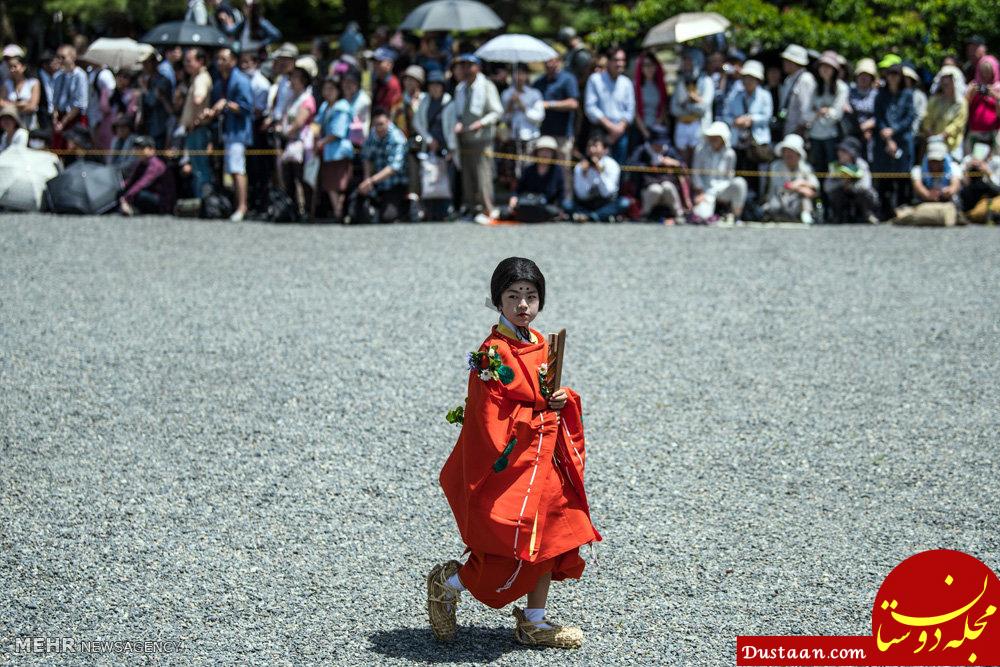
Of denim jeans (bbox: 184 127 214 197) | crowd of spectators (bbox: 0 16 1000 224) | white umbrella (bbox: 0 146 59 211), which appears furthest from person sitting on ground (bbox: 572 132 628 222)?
white umbrella (bbox: 0 146 59 211)

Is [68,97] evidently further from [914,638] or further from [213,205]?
[914,638]

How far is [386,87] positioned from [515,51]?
4.31ft

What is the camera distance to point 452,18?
12633 mm

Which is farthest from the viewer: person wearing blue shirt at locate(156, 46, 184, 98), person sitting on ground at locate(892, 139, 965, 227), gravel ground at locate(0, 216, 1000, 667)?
person wearing blue shirt at locate(156, 46, 184, 98)

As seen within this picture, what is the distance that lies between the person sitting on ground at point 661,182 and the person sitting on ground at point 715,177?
0.15 metres

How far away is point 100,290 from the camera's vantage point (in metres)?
9.31

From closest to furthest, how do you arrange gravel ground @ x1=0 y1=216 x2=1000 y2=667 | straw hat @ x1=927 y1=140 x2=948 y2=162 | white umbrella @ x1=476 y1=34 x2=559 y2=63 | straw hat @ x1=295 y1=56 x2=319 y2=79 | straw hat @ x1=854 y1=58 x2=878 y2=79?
gravel ground @ x1=0 y1=216 x2=1000 y2=667 < straw hat @ x1=927 y1=140 x2=948 y2=162 < straw hat @ x1=854 y1=58 x2=878 y2=79 < white umbrella @ x1=476 y1=34 x2=559 y2=63 < straw hat @ x1=295 y1=56 x2=319 y2=79

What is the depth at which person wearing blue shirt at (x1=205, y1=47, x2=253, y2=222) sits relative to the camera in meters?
12.1

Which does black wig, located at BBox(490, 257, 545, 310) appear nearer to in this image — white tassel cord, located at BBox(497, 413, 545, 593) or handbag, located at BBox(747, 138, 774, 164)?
white tassel cord, located at BBox(497, 413, 545, 593)

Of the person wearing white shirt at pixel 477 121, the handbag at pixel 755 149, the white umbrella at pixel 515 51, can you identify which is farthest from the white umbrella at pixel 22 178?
the handbag at pixel 755 149

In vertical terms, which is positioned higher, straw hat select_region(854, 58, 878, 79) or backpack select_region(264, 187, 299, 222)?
straw hat select_region(854, 58, 878, 79)

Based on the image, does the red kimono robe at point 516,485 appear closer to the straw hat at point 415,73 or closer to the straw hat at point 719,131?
the straw hat at point 719,131

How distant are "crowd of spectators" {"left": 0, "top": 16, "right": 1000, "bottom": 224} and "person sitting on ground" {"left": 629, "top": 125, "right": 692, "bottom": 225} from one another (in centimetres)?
2

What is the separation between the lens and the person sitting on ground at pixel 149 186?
1255cm
